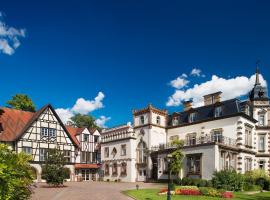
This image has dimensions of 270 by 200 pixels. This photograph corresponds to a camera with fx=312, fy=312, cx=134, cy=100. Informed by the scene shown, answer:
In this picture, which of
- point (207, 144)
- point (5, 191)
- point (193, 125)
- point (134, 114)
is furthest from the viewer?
point (134, 114)

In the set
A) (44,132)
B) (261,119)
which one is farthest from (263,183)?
(44,132)

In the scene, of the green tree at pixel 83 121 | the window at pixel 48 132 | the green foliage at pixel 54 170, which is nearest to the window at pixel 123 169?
the window at pixel 48 132

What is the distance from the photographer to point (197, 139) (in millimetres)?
40344

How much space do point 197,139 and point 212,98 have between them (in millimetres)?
7418

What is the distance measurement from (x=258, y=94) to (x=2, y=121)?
37622 millimetres

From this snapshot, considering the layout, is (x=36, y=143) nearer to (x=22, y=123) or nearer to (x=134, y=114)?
(x=22, y=123)

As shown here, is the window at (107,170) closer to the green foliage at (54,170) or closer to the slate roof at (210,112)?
the slate roof at (210,112)

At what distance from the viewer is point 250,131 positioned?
41.4 metres

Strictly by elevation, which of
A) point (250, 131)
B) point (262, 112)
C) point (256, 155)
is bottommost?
point (256, 155)

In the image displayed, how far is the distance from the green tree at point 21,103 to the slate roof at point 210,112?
27110 mm

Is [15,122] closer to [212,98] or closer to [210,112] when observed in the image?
[210,112]

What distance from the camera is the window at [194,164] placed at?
120 feet

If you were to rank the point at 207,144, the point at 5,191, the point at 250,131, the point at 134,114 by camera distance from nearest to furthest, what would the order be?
the point at 5,191, the point at 207,144, the point at 250,131, the point at 134,114

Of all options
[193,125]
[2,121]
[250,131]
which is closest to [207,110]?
[193,125]
